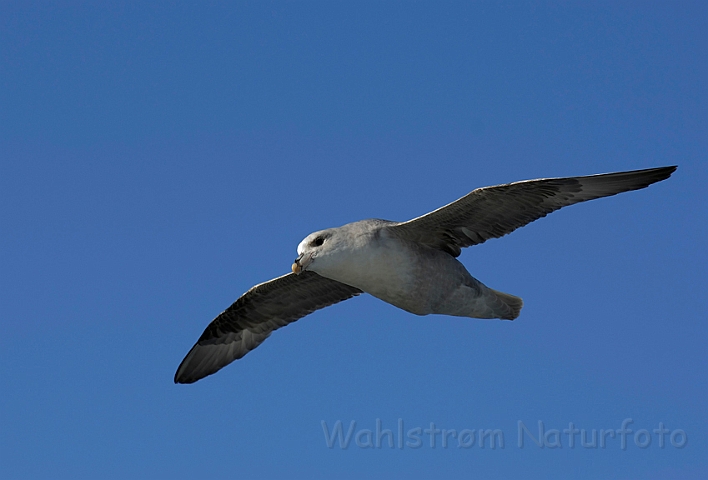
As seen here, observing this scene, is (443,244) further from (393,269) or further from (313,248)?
(313,248)

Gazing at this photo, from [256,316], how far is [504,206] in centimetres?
460

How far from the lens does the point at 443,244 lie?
11570 mm

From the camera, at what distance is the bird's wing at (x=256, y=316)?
1298 cm

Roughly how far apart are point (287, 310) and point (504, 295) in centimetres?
343

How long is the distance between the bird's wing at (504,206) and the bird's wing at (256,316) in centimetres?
209

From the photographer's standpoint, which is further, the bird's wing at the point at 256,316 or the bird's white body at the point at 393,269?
the bird's wing at the point at 256,316

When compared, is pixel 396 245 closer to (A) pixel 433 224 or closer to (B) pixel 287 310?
(A) pixel 433 224

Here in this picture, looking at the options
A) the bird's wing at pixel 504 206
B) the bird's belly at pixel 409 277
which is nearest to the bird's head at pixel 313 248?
the bird's belly at pixel 409 277

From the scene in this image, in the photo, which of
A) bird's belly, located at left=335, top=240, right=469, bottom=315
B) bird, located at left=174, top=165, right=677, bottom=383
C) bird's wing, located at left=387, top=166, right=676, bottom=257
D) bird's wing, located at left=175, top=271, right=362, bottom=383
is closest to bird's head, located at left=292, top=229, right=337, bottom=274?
bird, located at left=174, top=165, right=677, bottom=383

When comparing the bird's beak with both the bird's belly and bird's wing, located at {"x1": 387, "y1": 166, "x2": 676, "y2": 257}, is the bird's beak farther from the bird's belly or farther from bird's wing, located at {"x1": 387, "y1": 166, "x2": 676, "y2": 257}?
bird's wing, located at {"x1": 387, "y1": 166, "x2": 676, "y2": 257}

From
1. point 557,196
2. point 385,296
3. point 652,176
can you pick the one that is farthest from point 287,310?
point 652,176

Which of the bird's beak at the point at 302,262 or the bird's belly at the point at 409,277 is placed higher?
the bird's beak at the point at 302,262

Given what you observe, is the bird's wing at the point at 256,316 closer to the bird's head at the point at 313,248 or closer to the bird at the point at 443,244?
the bird at the point at 443,244

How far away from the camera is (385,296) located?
1117 cm
